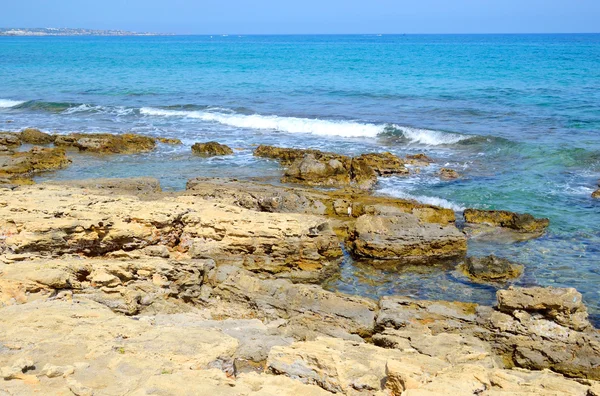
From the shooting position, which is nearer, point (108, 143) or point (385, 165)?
point (385, 165)

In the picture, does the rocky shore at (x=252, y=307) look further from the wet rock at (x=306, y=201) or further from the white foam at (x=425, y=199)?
the white foam at (x=425, y=199)

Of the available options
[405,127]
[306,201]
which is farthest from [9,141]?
[405,127]

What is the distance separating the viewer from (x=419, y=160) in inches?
872

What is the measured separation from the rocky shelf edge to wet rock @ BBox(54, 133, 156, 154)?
11.0 m

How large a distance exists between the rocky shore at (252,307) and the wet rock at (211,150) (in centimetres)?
809

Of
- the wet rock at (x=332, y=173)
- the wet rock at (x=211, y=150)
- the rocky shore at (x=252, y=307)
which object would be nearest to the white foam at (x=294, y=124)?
the wet rock at (x=211, y=150)

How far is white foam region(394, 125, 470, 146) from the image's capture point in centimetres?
2628

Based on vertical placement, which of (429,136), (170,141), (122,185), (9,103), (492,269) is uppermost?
(122,185)

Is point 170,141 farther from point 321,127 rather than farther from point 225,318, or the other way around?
point 225,318

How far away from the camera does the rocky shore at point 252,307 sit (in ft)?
20.3

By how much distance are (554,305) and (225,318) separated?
507 centimetres

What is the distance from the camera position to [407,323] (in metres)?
9.15

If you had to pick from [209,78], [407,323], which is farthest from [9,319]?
[209,78]

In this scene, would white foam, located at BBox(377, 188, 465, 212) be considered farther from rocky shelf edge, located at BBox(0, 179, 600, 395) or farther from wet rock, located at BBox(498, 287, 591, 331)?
wet rock, located at BBox(498, 287, 591, 331)
